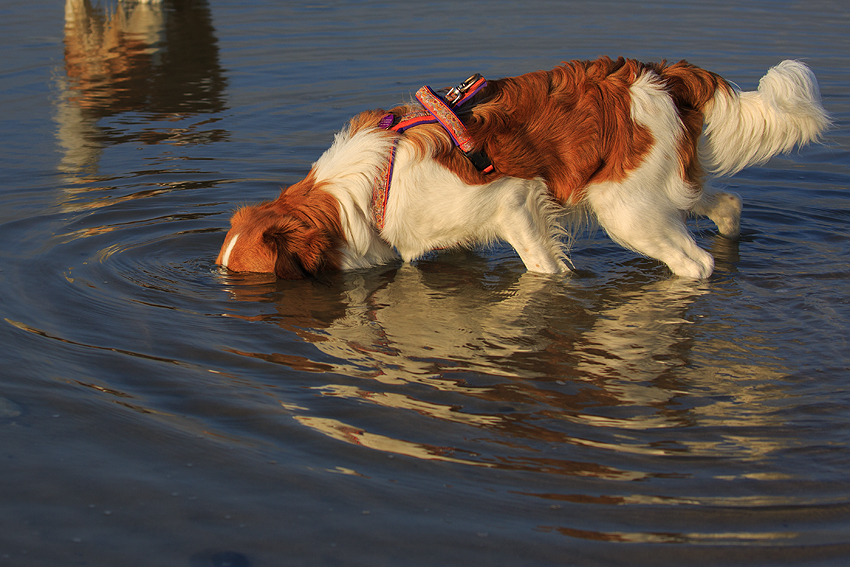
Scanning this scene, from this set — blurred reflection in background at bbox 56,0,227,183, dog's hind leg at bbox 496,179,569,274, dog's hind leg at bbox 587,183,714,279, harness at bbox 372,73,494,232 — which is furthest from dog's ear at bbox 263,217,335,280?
blurred reflection in background at bbox 56,0,227,183

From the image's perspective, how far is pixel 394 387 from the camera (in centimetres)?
345

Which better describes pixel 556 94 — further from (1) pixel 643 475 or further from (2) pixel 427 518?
(2) pixel 427 518

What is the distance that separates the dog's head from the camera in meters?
4.56

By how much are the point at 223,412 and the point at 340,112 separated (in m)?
5.42

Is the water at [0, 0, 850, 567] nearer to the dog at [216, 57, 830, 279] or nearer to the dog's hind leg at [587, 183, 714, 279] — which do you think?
the dog's hind leg at [587, 183, 714, 279]

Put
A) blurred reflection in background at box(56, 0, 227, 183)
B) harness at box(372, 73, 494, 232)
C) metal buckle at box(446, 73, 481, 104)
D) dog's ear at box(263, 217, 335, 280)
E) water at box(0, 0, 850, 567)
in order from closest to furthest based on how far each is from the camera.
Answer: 1. water at box(0, 0, 850, 567)
2. harness at box(372, 73, 494, 232)
3. metal buckle at box(446, 73, 481, 104)
4. dog's ear at box(263, 217, 335, 280)
5. blurred reflection in background at box(56, 0, 227, 183)

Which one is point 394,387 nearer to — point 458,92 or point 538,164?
point 538,164

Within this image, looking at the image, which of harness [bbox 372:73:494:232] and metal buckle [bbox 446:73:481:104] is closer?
harness [bbox 372:73:494:232]

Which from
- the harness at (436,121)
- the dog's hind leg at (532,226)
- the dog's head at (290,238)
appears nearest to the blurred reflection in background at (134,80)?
the dog's head at (290,238)

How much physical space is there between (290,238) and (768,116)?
2.74 m

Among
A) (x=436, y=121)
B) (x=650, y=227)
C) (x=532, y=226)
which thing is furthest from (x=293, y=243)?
(x=650, y=227)

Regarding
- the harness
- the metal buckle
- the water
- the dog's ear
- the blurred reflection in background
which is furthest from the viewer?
the blurred reflection in background

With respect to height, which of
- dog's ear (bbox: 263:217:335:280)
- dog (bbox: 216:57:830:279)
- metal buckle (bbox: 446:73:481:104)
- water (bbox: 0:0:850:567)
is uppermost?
metal buckle (bbox: 446:73:481:104)

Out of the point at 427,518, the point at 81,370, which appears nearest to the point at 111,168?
the point at 81,370
